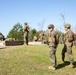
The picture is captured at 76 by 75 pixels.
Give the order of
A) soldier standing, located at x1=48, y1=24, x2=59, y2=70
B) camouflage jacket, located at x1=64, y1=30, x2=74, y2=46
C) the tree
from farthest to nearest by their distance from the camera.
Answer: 1. the tree
2. camouflage jacket, located at x1=64, y1=30, x2=74, y2=46
3. soldier standing, located at x1=48, y1=24, x2=59, y2=70

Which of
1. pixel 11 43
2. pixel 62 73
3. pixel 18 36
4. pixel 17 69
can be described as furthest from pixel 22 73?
pixel 18 36

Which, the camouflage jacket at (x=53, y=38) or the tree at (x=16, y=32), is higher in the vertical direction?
the tree at (x=16, y=32)

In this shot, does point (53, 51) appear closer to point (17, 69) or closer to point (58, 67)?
point (58, 67)

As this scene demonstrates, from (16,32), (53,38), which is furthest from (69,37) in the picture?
(16,32)

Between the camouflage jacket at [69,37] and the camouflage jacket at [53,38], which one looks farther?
the camouflage jacket at [69,37]

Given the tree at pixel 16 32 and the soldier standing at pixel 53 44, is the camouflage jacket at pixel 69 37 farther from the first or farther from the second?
the tree at pixel 16 32

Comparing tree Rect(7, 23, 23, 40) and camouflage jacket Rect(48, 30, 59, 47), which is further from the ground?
tree Rect(7, 23, 23, 40)

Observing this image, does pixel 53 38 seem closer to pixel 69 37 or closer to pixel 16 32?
pixel 69 37

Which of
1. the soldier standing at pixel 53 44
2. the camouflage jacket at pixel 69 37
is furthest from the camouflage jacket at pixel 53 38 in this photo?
the camouflage jacket at pixel 69 37

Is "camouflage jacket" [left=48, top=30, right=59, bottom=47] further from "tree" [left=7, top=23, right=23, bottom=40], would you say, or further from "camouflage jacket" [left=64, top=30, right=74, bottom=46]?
"tree" [left=7, top=23, right=23, bottom=40]

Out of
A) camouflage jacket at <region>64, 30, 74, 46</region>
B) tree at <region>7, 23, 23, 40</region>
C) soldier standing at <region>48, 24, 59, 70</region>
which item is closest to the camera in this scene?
soldier standing at <region>48, 24, 59, 70</region>

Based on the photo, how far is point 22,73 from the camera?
10023 millimetres

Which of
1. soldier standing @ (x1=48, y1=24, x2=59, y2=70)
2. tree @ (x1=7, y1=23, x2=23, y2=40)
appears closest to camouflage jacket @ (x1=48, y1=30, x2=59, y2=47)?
soldier standing @ (x1=48, y1=24, x2=59, y2=70)

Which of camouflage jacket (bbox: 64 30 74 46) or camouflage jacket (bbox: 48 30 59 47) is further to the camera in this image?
camouflage jacket (bbox: 64 30 74 46)
